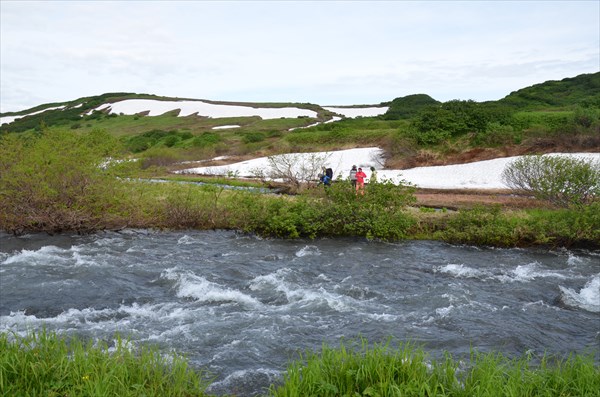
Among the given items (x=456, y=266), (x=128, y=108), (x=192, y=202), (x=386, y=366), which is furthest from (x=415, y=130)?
(x=128, y=108)

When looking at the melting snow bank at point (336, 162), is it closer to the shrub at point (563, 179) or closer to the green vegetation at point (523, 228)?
the shrub at point (563, 179)

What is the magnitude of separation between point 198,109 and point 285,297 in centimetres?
9697

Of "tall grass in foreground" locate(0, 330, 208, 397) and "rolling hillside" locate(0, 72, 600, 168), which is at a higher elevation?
"rolling hillside" locate(0, 72, 600, 168)

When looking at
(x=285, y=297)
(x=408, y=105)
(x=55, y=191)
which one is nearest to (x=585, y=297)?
(x=285, y=297)

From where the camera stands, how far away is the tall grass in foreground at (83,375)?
608 centimetres

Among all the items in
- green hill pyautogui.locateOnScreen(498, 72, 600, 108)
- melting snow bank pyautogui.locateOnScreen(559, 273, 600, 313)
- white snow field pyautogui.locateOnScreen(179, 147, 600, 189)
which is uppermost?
green hill pyautogui.locateOnScreen(498, 72, 600, 108)

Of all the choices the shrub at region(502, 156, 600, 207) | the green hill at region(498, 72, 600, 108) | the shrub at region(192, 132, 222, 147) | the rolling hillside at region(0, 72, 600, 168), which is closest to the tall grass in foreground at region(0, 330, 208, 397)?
the shrub at region(502, 156, 600, 207)

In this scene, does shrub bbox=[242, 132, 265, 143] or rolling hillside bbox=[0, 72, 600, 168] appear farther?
shrub bbox=[242, 132, 265, 143]

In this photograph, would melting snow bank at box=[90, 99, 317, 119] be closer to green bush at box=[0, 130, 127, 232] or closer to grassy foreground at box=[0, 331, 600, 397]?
green bush at box=[0, 130, 127, 232]

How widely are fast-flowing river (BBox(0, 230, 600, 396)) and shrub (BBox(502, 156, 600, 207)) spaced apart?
15.5 ft

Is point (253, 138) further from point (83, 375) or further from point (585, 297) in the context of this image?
point (83, 375)

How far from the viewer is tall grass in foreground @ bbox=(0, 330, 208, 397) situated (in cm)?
608

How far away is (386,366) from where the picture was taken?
6.64m

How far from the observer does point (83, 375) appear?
6387 millimetres
